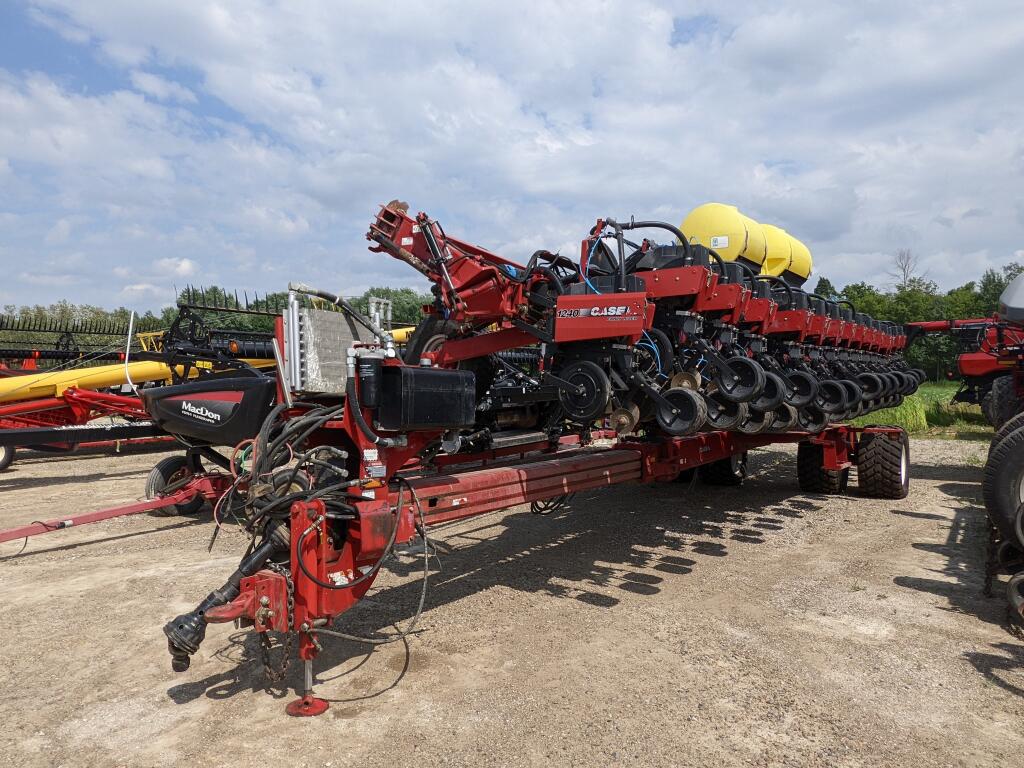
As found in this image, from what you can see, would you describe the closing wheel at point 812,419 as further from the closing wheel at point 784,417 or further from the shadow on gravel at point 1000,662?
the shadow on gravel at point 1000,662

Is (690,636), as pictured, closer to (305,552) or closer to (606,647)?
(606,647)

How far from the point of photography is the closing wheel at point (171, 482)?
7.87 metres

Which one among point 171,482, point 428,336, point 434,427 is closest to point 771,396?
point 428,336

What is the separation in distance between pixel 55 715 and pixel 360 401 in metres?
2.13

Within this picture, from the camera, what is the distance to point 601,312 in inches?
196

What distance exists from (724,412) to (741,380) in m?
0.29

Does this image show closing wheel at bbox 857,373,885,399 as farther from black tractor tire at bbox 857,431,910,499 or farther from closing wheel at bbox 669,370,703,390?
closing wheel at bbox 669,370,703,390

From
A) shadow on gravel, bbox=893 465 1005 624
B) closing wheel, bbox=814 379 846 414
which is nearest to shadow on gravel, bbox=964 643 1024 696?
shadow on gravel, bbox=893 465 1005 624

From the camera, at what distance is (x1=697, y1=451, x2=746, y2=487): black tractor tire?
30.4ft

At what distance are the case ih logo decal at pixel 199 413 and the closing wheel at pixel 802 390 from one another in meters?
5.24

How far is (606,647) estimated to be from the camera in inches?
166

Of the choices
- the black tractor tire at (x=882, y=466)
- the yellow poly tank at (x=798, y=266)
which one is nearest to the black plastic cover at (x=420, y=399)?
the black tractor tire at (x=882, y=466)

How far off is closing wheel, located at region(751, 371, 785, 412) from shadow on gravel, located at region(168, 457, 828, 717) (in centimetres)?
147

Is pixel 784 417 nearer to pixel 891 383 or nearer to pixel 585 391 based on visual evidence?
pixel 585 391
